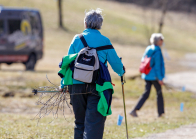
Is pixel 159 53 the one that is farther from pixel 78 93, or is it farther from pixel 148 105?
pixel 78 93

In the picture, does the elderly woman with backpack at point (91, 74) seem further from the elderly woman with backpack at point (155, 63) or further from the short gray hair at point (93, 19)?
the elderly woman with backpack at point (155, 63)

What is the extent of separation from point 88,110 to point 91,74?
0.41 meters

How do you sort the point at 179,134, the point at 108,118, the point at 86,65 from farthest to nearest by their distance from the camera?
the point at 108,118 → the point at 179,134 → the point at 86,65

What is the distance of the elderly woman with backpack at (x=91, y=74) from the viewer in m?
3.61

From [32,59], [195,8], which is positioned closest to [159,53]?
[32,59]

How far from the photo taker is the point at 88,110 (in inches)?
145

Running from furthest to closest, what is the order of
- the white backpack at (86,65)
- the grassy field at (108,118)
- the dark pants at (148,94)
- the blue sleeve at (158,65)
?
1. the dark pants at (148,94)
2. the blue sleeve at (158,65)
3. the grassy field at (108,118)
4. the white backpack at (86,65)

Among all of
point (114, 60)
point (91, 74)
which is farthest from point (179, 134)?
point (91, 74)

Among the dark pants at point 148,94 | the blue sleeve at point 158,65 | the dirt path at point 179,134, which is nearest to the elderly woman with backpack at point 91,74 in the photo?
the dirt path at point 179,134

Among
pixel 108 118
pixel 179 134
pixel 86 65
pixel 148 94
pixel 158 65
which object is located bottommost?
pixel 108 118

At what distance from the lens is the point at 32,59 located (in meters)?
15.5

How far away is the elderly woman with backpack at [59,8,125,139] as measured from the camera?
11.8 feet

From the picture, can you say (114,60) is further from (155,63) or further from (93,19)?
(155,63)

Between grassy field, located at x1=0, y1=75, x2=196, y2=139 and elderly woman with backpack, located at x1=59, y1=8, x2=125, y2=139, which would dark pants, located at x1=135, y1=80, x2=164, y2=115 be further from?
elderly woman with backpack, located at x1=59, y1=8, x2=125, y2=139
